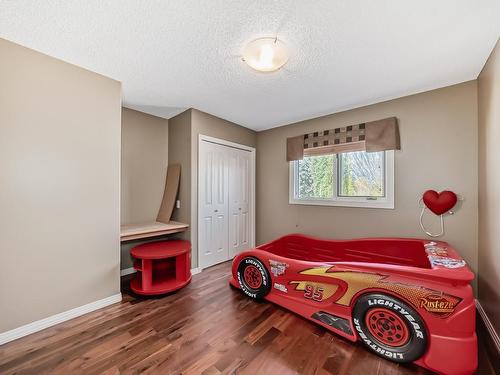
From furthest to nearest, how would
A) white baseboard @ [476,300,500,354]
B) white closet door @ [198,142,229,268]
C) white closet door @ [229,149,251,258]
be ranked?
white closet door @ [229,149,251,258]
white closet door @ [198,142,229,268]
white baseboard @ [476,300,500,354]

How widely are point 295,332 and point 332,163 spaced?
2244 mm

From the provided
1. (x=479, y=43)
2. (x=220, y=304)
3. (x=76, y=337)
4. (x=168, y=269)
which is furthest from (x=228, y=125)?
(x=76, y=337)

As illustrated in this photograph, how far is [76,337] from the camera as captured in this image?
1636 millimetres

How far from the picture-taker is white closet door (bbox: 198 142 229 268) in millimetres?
2988

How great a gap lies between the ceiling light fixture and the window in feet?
5.89

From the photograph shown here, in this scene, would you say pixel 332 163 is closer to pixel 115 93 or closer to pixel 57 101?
pixel 115 93

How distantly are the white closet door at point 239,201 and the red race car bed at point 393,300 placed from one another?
129 cm

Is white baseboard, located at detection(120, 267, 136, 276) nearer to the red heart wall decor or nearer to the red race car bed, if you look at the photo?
the red race car bed

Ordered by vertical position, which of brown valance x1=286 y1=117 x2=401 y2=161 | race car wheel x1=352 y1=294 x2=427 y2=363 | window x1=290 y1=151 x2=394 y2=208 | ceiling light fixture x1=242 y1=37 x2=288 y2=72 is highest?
ceiling light fixture x1=242 y1=37 x2=288 y2=72

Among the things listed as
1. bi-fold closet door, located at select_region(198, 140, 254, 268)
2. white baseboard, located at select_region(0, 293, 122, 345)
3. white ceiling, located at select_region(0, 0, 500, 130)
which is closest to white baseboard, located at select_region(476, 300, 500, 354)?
white ceiling, located at select_region(0, 0, 500, 130)

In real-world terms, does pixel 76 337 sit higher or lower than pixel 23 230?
lower

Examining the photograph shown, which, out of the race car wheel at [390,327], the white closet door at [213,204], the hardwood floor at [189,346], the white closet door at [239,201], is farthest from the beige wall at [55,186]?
the race car wheel at [390,327]

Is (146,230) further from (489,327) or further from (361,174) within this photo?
(489,327)

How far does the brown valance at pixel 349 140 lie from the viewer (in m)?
2.51
